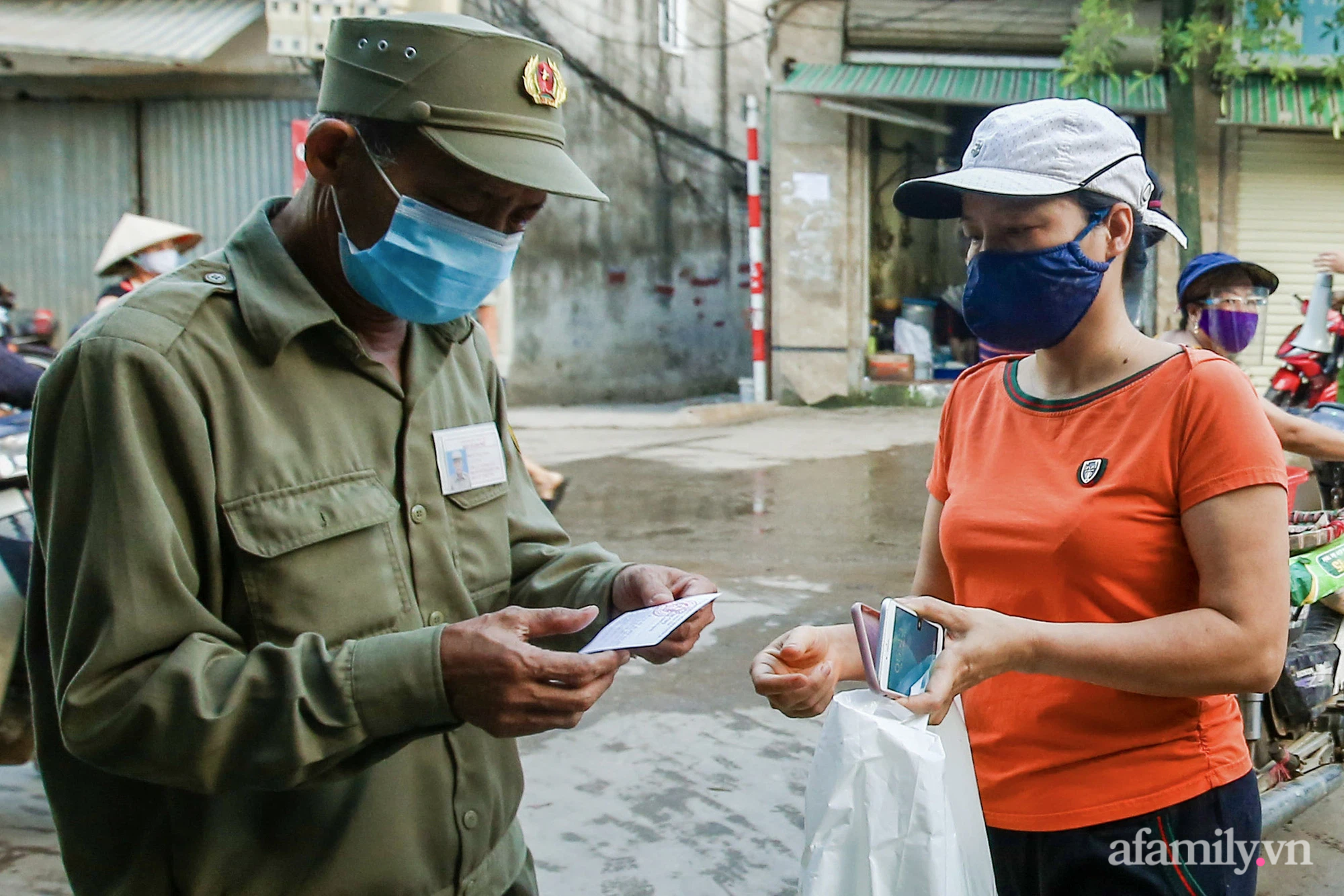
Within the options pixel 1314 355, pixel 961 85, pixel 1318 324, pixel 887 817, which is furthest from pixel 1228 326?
pixel 961 85

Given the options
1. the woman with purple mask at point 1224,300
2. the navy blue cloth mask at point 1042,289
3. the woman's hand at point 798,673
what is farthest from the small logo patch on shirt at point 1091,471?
the woman with purple mask at point 1224,300

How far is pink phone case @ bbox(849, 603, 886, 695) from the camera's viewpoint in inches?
59.4

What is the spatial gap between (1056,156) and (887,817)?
0.98m

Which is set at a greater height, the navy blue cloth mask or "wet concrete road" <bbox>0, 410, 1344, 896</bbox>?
the navy blue cloth mask

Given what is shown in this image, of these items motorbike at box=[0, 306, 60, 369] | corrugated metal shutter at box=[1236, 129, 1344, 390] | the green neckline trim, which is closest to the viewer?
the green neckline trim

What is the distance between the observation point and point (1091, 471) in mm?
1739

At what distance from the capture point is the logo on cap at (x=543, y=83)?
165 cm

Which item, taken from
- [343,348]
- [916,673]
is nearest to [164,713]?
[343,348]

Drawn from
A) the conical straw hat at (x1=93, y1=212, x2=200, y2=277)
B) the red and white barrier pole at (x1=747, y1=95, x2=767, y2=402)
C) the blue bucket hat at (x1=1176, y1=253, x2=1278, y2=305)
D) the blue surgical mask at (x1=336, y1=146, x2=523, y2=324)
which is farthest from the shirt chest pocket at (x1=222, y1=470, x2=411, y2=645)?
the red and white barrier pole at (x1=747, y1=95, x2=767, y2=402)

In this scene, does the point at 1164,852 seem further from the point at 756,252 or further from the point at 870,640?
the point at 756,252

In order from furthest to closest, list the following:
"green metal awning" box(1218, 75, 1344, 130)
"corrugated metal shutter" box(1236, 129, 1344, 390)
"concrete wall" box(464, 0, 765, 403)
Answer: "concrete wall" box(464, 0, 765, 403), "corrugated metal shutter" box(1236, 129, 1344, 390), "green metal awning" box(1218, 75, 1344, 130)

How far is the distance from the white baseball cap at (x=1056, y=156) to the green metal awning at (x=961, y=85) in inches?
418

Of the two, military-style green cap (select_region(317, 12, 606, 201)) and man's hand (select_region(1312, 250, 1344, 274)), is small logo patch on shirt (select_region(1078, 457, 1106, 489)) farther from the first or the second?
man's hand (select_region(1312, 250, 1344, 274))

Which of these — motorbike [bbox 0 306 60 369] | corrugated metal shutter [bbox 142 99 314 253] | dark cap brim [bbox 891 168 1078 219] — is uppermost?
corrugated metal shutter [bbox 142 99 314 253]
